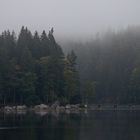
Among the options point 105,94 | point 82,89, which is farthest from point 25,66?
point 105,94

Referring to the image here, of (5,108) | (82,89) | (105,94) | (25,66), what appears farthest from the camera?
(105,94)

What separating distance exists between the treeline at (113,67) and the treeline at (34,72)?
81.0 feet

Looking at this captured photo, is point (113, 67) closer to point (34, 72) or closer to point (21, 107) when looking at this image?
point (34, 72)

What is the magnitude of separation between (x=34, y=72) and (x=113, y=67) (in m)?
71.3

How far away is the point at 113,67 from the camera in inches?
6329

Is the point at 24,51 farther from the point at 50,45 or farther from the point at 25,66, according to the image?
the point at 50,45

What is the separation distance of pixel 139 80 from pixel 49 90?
44.8 m

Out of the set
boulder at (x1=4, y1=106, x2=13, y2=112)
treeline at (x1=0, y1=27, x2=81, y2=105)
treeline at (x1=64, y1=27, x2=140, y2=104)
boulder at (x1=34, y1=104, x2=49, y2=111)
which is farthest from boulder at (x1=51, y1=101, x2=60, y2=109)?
treeline at (x1=64, y1=27, x2=140, y2=104)

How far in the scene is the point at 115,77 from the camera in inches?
6122

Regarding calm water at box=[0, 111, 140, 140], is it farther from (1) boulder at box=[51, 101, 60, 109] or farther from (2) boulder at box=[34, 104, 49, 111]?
(1) boulder at box=[51, 101, 60, 109]

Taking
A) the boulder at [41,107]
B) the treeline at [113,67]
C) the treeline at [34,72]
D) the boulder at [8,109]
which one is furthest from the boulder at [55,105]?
the treeline at [113,67]

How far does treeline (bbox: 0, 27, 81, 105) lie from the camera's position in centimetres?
8862

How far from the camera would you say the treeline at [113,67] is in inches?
5408

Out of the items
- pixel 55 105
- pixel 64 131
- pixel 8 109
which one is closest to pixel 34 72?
pixel 55 105
